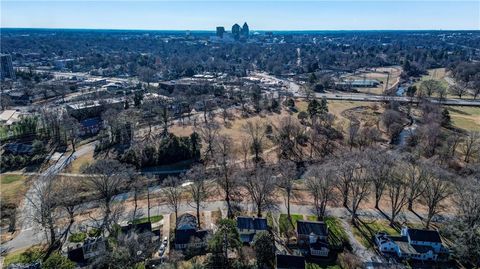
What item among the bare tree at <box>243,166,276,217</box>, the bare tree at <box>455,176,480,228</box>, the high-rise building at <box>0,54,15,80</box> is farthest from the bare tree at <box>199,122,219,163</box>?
the high-rise building at <box>0,54,15,80</box>

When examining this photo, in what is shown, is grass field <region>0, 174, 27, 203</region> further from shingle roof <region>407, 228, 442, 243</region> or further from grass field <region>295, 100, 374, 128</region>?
grass field <region>295, 100, 374, 128</region>

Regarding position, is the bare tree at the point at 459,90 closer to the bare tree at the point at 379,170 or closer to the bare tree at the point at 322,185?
the bare tree at the point at 379,170

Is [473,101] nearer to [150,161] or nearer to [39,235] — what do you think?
[150,161]

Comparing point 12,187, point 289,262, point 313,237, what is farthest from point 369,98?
point 12,187

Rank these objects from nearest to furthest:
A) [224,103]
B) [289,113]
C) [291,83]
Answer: [289,113] < [224,103] < [291,83]

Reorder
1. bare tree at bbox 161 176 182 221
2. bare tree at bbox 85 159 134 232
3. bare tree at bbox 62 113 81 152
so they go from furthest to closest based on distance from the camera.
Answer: bare tree at bbox 62 113 81 152 < bare tree at bbox 85 159 134 232 < bare tree at bbox 161 176 182 221

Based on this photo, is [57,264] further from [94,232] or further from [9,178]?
[9,178]

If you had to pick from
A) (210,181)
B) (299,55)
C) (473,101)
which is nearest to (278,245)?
(210,181)
